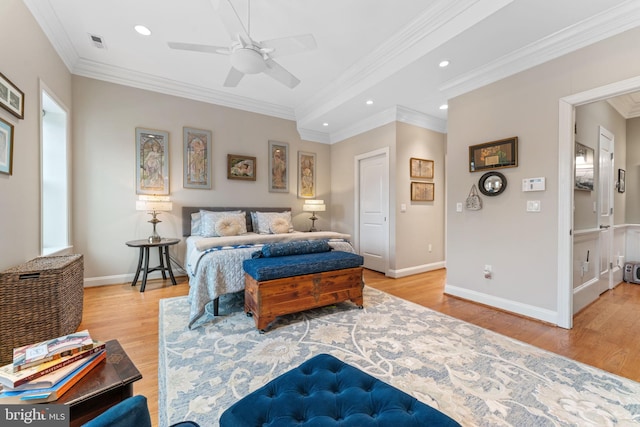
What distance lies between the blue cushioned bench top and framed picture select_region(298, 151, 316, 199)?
2760 millimetres

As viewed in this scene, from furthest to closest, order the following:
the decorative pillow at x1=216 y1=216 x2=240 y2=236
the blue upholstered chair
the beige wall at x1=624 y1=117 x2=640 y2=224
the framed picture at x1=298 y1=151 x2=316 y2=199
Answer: the framed picture at x1=298 y1=151 x2=316 y2=199 → the beige wall at x1=624 y1=117 x2=640 y2=224 → the decorative pillow at x1=216 y1=216 x2=240 y2=236 → the blue upholstered chair

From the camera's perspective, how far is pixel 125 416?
67cm

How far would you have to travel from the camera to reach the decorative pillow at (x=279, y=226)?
448cm

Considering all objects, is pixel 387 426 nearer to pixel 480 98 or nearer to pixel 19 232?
pixel 19 232

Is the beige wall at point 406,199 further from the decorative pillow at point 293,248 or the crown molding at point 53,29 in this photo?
the crown molding at point 53,29

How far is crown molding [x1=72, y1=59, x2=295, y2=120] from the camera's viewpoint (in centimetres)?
367

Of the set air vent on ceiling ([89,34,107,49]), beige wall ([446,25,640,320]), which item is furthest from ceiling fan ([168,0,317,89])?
beige wall ([446,25,640,320])

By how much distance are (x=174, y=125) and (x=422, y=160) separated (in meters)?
4.27

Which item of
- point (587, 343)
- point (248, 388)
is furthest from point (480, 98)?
point (248, 388)

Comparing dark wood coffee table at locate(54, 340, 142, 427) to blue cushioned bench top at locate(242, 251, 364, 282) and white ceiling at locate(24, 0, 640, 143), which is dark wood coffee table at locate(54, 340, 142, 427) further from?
white ceiling at locate(24, 0, 640, 143)

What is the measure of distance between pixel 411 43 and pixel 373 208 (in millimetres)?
2694

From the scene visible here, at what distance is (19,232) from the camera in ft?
7.60

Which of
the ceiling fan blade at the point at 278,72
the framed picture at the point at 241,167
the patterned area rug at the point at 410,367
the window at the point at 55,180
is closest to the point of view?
the patterned area rug at the point at 410,367

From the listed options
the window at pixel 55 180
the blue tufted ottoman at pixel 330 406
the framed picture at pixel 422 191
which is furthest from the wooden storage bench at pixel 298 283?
the window at pixel 55 180
